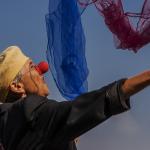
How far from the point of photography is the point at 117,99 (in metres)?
3.11

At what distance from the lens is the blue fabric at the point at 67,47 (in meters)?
4.58

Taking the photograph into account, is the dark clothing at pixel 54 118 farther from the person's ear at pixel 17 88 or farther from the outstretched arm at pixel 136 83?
the person's ear at pixel 17 88

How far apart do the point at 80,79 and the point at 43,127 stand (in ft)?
4.19

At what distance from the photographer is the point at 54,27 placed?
4.73 meters

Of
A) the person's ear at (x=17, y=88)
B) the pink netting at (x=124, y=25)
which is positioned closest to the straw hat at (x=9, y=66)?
the person's ear at (x=17, y=88)

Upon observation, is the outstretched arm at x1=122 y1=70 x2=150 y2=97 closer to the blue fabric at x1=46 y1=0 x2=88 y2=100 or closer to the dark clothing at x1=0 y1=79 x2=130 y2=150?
the dark clothing at x1=0 y1=79 x2=130 y2=150

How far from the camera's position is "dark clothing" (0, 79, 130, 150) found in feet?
10.4

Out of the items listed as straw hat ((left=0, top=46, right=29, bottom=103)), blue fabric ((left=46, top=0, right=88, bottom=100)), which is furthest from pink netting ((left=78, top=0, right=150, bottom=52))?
straw hat ((left=0, top=46, right=29, bottom=103))

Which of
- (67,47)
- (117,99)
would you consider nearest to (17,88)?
(67,47)

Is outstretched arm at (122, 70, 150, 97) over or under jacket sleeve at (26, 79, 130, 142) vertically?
over

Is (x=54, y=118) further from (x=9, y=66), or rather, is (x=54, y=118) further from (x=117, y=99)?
(x=9, y=66)

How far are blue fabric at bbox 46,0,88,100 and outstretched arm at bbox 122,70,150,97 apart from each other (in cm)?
144

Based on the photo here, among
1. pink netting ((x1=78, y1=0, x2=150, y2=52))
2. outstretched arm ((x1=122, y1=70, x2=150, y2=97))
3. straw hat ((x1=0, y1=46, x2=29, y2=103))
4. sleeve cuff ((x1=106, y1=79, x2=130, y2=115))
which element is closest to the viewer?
outstretched arm ((x1=122, y1=70, x2=150, y2=97))

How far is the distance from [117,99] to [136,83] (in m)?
0.17
